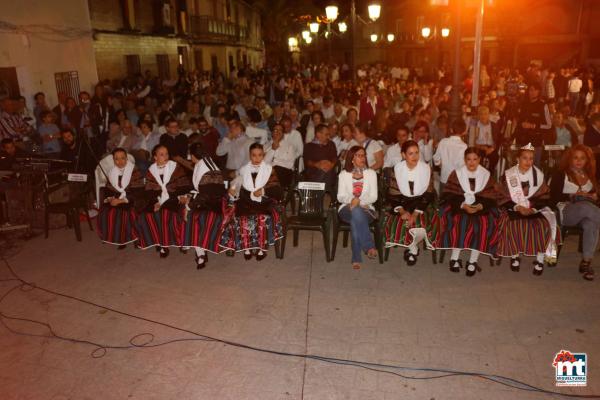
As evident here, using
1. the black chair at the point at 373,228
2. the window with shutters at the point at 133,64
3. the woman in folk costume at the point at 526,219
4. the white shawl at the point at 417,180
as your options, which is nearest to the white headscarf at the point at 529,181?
the woman in folk costume at the point at 526,219

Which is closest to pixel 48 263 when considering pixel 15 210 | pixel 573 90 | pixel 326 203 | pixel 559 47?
pixel 15 210

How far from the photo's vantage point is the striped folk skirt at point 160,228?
6227 millimetres

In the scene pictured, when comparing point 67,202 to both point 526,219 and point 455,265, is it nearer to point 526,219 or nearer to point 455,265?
point 455,265

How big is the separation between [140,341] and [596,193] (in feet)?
17.7

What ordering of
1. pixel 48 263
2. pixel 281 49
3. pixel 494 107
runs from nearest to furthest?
pixel 48 263
pixel 494 107
pixel 281 49

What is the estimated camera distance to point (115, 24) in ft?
54.1

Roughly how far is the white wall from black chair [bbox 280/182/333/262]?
349 inches

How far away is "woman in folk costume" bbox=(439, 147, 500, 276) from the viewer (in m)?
5.66

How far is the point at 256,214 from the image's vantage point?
20.1 feet

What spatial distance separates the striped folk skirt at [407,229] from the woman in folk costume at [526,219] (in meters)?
0.74

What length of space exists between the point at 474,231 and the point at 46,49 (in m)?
11.9

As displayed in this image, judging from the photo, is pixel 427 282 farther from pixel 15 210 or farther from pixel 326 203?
pixel 15 210

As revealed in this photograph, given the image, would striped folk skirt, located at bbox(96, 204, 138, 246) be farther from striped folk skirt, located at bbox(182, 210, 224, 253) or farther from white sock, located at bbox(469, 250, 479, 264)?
white sock, located at bbox(469, 250, 479, 264)

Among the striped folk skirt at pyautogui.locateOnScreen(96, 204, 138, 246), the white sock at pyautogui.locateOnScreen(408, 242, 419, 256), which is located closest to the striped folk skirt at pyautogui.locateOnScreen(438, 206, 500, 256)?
the white sock at pyautogui.locateOnScreen(408, 242, 419, 256)
